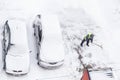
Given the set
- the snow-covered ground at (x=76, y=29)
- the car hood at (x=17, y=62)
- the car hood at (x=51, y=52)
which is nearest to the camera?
the car hood at (x=17, y=62)

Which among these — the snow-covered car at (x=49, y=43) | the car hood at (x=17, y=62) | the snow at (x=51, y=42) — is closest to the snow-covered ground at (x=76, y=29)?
the snow-covered car at (x=49, y=43)

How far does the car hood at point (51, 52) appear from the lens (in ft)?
59.1

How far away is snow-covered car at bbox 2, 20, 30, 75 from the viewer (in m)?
17.4

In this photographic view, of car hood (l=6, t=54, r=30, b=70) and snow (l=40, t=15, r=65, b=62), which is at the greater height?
snow (l=40, t=15, r=65, b=62)

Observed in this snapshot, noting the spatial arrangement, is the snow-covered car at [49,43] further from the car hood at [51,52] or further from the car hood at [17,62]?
the car hood at [17,62]

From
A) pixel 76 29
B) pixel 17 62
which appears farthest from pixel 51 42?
pixel 76 29

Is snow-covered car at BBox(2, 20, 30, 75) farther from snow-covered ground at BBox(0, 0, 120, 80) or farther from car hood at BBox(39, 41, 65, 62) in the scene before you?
car hood at BBox(39, 41, 65, 62)

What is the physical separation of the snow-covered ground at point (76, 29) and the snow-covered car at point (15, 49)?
578mm

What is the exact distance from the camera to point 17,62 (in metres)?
17.5

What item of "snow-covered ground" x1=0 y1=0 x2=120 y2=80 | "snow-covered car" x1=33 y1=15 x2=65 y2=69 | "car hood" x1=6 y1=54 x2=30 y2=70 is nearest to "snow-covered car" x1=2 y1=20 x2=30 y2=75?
"car hood" x1=6 y1=54 x2=30 y2=70

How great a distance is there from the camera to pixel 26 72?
57.6ft

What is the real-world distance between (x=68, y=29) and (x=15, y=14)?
10.6ft

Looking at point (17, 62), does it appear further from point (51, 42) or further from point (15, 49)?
point (51, 42)

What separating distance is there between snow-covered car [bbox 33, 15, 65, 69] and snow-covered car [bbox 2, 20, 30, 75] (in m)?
A: 0.77
